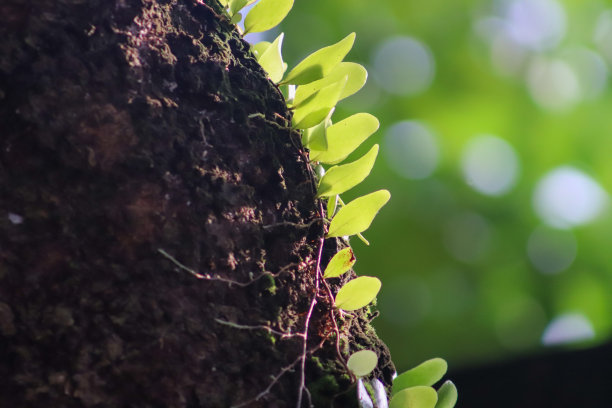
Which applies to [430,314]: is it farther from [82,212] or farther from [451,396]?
[82,212]

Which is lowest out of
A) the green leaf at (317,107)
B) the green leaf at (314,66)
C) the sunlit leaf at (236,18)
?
the green leaf at (317,107)

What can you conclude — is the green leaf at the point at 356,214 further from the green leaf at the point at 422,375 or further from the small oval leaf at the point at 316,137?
the green leaf at the point at 422,375

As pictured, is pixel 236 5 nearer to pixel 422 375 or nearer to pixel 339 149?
pixel 339 149

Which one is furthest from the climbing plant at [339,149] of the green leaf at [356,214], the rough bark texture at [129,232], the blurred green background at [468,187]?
the blurred green background at [468,187]

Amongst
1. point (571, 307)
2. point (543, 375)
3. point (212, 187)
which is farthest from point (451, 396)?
point (571, 307)

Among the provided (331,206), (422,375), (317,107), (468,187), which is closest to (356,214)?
(331,206)
